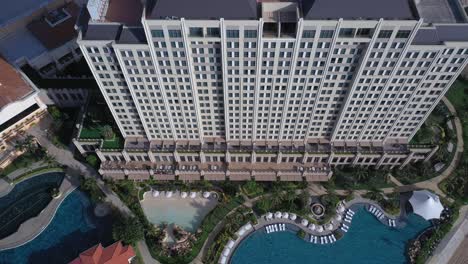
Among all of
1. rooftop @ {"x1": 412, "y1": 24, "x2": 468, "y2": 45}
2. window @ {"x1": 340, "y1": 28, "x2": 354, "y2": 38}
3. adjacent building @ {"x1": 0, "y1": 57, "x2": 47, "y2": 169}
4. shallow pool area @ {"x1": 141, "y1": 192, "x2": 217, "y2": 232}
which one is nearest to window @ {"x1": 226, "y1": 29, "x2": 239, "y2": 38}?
window @ {"x1": 340, "y1": 28, "x2": 354, "y2": 38}

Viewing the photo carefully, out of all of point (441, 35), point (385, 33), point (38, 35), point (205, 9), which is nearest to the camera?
point (205, 9)

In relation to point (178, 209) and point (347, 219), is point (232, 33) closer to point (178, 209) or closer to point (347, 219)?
point (178, 209)

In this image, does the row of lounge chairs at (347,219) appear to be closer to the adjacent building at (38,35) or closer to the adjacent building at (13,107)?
the adjacent building at (13,107)

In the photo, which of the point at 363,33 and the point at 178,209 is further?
the point at 178,209

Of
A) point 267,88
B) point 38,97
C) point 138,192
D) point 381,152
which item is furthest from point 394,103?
point 38,97

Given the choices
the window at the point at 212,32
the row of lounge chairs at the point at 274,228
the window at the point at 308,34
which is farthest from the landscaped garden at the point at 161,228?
the window at the point at 308,34

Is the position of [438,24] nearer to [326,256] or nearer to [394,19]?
[394,19]

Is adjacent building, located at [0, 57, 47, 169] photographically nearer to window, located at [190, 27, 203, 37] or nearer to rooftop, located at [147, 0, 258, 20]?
rooftop, located at [147, 0, 258, 20]

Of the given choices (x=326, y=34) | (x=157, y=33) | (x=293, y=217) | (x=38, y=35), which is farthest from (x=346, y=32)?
(x=38, y=35)
